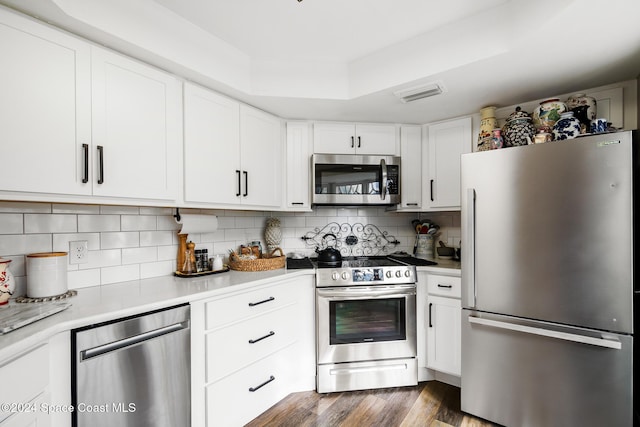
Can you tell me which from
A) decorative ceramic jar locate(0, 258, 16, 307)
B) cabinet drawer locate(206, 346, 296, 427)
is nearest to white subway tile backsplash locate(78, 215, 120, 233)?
decorative ceramic jar locate(0, 258, 16, 307)

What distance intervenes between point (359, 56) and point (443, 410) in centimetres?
252

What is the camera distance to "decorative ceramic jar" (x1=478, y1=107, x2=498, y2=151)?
85.7 inches

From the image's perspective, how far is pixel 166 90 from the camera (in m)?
1.68

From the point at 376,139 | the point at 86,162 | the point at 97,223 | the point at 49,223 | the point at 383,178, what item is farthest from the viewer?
the point at 376,139

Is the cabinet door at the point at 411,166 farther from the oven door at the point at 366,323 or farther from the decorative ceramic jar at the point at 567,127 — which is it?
the decorative ceramic jar at the point at 567,127

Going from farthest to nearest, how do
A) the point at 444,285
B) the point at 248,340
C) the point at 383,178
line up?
the point at 383,178, the point at 444,285, the point at 248,340

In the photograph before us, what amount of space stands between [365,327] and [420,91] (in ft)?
5.80

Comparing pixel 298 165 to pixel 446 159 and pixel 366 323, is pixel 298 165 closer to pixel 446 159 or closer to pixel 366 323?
pixel 446 159

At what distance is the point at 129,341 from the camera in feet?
4.08

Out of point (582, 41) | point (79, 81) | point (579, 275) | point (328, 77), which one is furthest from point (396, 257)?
point (79, 81)

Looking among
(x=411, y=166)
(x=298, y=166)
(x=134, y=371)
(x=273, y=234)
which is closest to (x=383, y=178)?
(x=411, y=166)

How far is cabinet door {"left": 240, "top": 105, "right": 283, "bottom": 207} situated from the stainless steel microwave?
1.07 ft

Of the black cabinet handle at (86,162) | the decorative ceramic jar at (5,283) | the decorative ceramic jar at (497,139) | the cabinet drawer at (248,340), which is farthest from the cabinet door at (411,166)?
the decorative ceramic jar at (5,283)

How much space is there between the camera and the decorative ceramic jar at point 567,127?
70.4 inches
